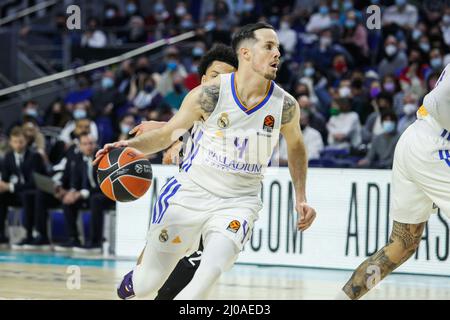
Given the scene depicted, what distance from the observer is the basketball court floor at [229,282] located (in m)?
9.42

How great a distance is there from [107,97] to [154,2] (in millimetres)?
4520

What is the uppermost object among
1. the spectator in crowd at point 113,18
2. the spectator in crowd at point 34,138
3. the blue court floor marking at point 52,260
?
the spectator in crowd at point 113,18

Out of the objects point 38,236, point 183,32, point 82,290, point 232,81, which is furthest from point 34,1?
point 232,81

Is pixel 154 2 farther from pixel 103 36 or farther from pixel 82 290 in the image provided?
pixel 82 290

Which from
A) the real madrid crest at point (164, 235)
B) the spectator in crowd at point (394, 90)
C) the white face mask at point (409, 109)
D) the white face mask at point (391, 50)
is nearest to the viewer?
the real madrid crest at point (164, 235)

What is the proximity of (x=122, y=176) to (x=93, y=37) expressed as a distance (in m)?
14.1

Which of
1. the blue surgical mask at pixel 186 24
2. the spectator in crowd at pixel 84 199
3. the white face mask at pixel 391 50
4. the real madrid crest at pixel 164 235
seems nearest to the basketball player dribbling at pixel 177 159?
the real madrid crest at pixel 164 235

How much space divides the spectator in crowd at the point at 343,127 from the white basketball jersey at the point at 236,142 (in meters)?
7.85

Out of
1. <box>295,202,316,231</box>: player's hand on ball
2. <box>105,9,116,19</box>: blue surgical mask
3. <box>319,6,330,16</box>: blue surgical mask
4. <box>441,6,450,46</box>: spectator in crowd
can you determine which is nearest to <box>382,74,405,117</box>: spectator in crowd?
<box>441,6,450,46</box>: spectator in crowd

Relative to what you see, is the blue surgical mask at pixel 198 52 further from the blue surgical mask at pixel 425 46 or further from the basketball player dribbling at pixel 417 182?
the basketball player dribbling at pixel 417 182

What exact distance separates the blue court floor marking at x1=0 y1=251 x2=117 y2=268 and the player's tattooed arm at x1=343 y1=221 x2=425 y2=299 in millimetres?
5874

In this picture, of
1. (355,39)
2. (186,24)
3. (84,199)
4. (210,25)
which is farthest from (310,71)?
(84,199)

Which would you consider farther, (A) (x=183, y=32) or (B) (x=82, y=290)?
(A) (x=183, y=32)
